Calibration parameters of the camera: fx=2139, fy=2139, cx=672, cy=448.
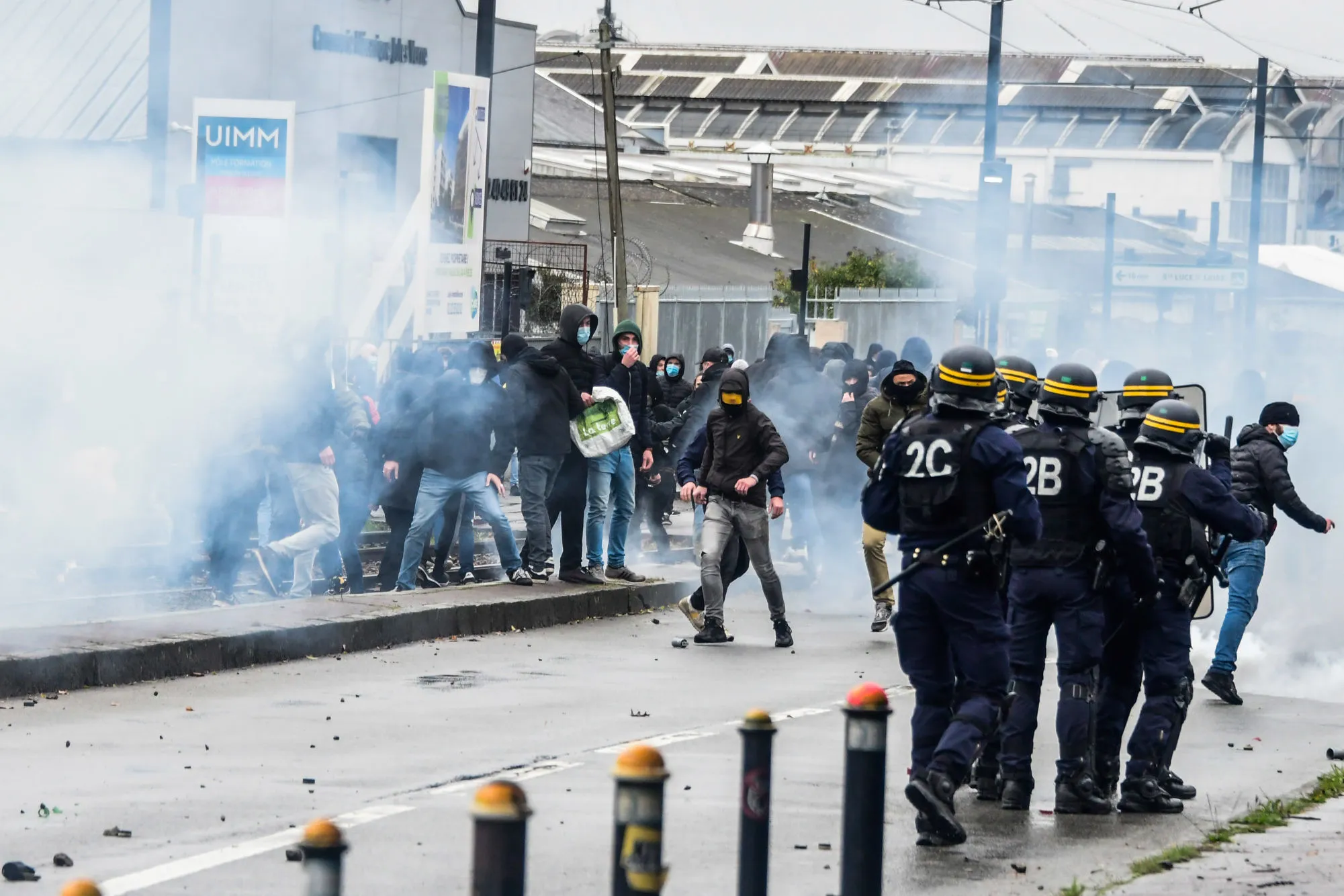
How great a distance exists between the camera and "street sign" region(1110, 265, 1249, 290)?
35.4 m

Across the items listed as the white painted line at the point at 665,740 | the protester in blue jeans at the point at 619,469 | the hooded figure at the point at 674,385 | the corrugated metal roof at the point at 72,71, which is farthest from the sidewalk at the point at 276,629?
the hooded figure at the point at 674,385

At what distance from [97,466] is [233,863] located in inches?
282

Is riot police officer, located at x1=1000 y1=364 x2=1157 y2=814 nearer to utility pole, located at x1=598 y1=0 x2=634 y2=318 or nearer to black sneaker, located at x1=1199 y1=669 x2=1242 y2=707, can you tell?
black sneaker, located at x1=1199 y1=669 x2=1242 y2=707

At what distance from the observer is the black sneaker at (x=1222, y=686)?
10820 millimetres

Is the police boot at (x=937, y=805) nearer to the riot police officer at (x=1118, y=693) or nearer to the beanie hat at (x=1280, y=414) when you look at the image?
the riot police officer at (x=1118, y=693)

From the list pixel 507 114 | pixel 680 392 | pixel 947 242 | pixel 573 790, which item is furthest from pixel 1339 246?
pixel 573 790

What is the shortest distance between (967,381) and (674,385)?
12.5 m

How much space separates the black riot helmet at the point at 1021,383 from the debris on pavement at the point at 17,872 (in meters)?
4.26

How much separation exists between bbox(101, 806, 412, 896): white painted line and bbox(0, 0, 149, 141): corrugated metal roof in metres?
5.89

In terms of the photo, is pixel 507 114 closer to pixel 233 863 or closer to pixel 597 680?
pixel 597 680

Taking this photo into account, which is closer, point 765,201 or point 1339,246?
point 765,201

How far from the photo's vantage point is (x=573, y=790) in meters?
7.53

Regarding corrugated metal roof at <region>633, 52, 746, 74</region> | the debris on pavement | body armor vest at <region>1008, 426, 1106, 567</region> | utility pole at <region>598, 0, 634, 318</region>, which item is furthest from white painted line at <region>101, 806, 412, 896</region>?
corrugated metal roof at <region>633, 52, 746, 74</region>

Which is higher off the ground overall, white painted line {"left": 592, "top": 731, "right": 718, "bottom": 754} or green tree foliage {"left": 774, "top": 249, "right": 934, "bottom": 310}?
green tree foliage {"left": 774, "top": 249, "right": 934, "bottom": 310}
